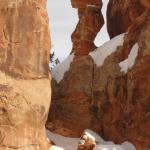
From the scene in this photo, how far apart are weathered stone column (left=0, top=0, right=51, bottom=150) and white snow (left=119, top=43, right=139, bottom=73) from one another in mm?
3986

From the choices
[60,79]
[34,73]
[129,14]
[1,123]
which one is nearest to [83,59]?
[60,79]

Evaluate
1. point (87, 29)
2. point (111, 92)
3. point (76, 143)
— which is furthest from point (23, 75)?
point (87, 29)

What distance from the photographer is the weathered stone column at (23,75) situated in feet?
36.4

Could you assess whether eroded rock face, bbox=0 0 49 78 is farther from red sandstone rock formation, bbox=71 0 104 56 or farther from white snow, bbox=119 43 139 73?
red sandstone rock formation, bbox=71 0 104 56

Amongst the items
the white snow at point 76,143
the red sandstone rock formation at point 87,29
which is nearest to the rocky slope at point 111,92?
the white snow at point 76,143

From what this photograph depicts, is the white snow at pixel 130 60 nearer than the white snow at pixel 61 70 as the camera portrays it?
Yes

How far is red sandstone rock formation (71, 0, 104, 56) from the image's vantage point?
1831 cm

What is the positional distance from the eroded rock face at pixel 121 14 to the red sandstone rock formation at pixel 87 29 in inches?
46.0

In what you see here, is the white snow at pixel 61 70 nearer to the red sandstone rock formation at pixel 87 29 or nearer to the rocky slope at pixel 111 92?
the rocky slope at pixel 111 92

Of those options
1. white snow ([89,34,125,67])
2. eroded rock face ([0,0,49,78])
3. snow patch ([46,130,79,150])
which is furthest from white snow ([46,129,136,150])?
eroded rock face ([0,0,49,78])

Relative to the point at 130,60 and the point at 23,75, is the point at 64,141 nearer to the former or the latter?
the point at 130,60

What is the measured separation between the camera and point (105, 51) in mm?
16891

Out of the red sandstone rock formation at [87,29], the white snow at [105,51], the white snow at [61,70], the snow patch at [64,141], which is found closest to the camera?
the snow patch at [64,141]

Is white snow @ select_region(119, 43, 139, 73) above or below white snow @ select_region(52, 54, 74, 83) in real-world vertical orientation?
above
